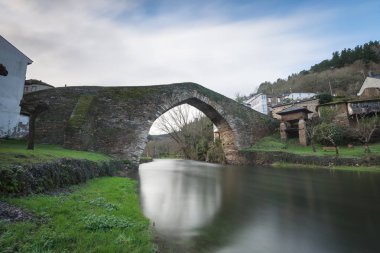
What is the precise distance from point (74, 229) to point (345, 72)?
6221 cm

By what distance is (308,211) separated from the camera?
229 inches

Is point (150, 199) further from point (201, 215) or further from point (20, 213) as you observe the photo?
point (20, 213)

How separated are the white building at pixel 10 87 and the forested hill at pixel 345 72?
47593 millimetres

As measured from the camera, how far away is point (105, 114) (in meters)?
18.4

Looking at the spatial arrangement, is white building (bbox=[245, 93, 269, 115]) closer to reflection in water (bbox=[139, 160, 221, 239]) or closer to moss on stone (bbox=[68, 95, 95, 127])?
moss on stone (bbox=[68, 95, 95, 127])

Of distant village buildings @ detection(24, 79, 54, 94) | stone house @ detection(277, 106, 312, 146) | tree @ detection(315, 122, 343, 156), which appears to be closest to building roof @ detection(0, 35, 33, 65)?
distant village buildings @ detection(24, 79, 54, 94)

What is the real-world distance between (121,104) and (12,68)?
27.0 feet

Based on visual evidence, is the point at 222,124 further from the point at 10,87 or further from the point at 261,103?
the point at 10,87

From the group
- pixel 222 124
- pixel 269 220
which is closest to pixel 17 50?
pixel 222 124

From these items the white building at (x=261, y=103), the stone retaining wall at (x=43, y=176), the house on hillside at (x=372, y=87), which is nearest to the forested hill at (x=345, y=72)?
the house on hillside at (x=372, y=87)

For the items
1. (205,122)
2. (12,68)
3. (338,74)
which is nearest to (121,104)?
(12,68)

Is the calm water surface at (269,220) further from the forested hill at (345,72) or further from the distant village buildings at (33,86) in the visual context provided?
the forested hill at (345,72)

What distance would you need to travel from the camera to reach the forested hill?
5003 centimetres

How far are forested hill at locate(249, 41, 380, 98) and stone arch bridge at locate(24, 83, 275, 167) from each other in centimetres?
4023
